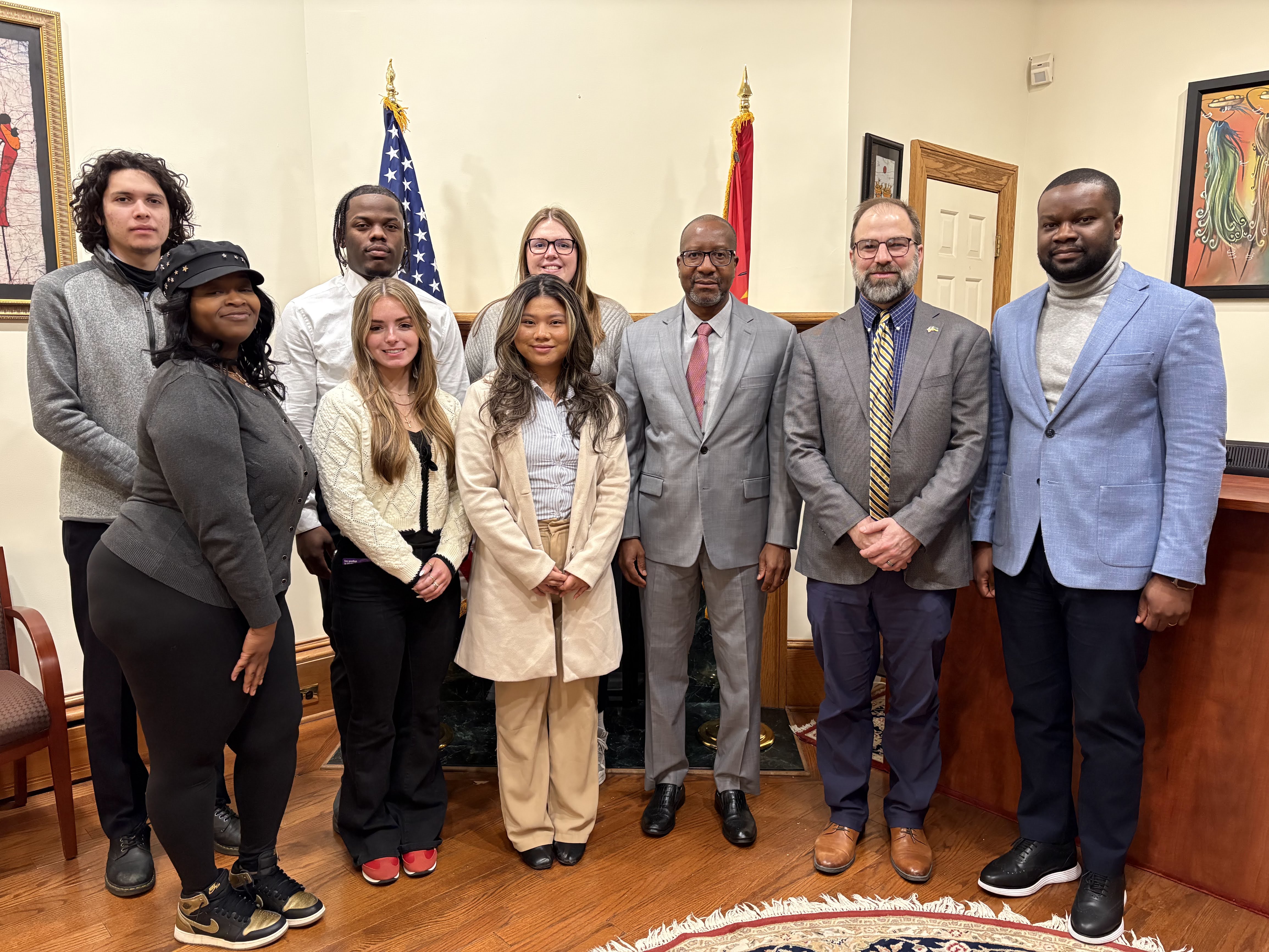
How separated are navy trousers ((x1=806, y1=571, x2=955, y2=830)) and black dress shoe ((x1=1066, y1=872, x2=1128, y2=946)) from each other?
16.6 inches

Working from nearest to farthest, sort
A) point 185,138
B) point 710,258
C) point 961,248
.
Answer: point 710,258
point 185,138
point 961,248

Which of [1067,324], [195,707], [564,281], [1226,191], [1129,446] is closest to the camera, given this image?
[195,707]

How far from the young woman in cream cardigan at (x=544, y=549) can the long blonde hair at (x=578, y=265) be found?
327mm

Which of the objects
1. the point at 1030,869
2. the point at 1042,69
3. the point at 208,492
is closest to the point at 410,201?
the point at 208,492

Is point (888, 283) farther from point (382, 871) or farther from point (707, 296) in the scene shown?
point (382, 871)

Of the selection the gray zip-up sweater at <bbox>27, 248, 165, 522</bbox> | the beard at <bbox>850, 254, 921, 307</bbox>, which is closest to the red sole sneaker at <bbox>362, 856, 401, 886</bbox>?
the gray zip-up sweater at <bbox>27, 248, 165, 522</bbox>

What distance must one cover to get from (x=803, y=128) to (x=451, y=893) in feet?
10.6

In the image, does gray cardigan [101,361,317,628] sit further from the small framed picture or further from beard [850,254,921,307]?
the small framed picture

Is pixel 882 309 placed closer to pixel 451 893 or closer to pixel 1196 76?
pixel 451 893

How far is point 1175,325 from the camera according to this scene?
77.2 inches

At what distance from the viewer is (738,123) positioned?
3.50 m

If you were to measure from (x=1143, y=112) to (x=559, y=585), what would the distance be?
4.16 m

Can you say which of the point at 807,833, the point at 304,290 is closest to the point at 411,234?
the point at 304,290

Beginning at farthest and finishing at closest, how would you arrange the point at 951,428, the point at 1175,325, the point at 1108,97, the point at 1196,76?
the point at 1108,97 → the point at 1196,76 → the point at 951,428 → the point at 1175,325
